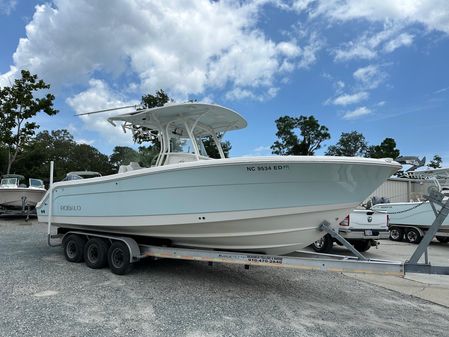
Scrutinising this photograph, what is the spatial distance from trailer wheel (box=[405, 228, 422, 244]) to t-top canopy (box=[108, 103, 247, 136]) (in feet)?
27.0

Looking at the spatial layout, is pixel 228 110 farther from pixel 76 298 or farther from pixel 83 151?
pixel 83 151

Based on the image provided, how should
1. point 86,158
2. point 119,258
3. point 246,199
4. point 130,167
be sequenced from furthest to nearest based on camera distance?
1. point 86,158
2. point 130,167
3. point 119,258
4. point 246,199

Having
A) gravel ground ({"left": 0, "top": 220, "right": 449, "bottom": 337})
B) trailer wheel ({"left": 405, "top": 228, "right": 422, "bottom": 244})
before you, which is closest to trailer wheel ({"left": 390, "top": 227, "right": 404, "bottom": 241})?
trailer wheel ({"left": 405, "top": 228, "right": 422, "bottom": 244})

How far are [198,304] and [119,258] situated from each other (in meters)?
2.01

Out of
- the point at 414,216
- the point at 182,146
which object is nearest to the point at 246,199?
the point at 182,146

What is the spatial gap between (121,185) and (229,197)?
198 cm

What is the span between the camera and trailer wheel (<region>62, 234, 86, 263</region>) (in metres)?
6.79

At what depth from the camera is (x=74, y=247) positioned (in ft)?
22.7

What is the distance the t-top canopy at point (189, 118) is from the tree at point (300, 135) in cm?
2538

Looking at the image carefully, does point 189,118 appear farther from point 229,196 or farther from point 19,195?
point 19,195

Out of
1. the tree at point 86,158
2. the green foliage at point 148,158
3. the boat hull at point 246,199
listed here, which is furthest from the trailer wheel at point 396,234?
the tree at point 86,158

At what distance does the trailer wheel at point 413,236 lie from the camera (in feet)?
38.9

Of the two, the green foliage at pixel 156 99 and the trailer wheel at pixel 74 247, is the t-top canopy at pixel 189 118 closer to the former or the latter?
the trailer wheel at pixel 74 247

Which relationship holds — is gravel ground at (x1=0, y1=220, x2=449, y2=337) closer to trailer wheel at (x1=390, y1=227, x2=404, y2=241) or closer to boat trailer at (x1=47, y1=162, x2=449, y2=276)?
boat trailer at (x1=47, y1=162, x2=449, y2=276)
